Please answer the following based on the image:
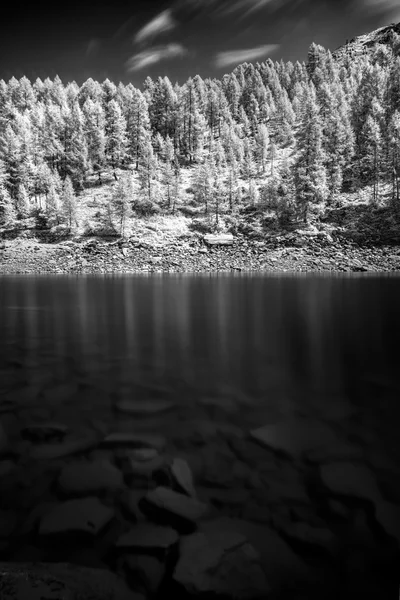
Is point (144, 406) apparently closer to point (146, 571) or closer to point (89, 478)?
point (89, 478)

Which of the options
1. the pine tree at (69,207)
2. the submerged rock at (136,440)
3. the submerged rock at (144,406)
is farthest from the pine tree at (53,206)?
the submerged rock at (136,440)

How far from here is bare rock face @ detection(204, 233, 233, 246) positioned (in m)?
55.1

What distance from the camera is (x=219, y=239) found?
182ft

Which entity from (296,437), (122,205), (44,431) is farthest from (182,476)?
(122,205)

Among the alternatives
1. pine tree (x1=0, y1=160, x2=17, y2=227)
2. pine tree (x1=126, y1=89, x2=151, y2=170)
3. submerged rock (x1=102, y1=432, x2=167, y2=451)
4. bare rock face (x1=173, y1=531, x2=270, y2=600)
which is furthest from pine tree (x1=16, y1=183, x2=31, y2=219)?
bare rock face (x1=173, y1=531, x2=270, y2=600)

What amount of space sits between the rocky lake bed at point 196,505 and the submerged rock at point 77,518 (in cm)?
1

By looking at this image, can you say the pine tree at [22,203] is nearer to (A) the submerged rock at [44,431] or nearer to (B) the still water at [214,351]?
(B) the still water at [214,351]

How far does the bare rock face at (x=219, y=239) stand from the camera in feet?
181

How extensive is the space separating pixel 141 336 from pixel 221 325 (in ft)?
11.8

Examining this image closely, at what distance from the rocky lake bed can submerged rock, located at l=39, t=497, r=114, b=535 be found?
0.01 meters

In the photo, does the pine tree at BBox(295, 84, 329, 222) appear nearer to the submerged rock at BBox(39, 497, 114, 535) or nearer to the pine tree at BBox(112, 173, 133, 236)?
the pine tree at BBox(112, 173, 133, 236)

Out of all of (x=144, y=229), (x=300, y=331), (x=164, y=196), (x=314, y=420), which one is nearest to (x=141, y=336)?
(x=300, y=331)

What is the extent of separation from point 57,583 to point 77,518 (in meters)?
0.99

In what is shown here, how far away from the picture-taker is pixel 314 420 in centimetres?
582
